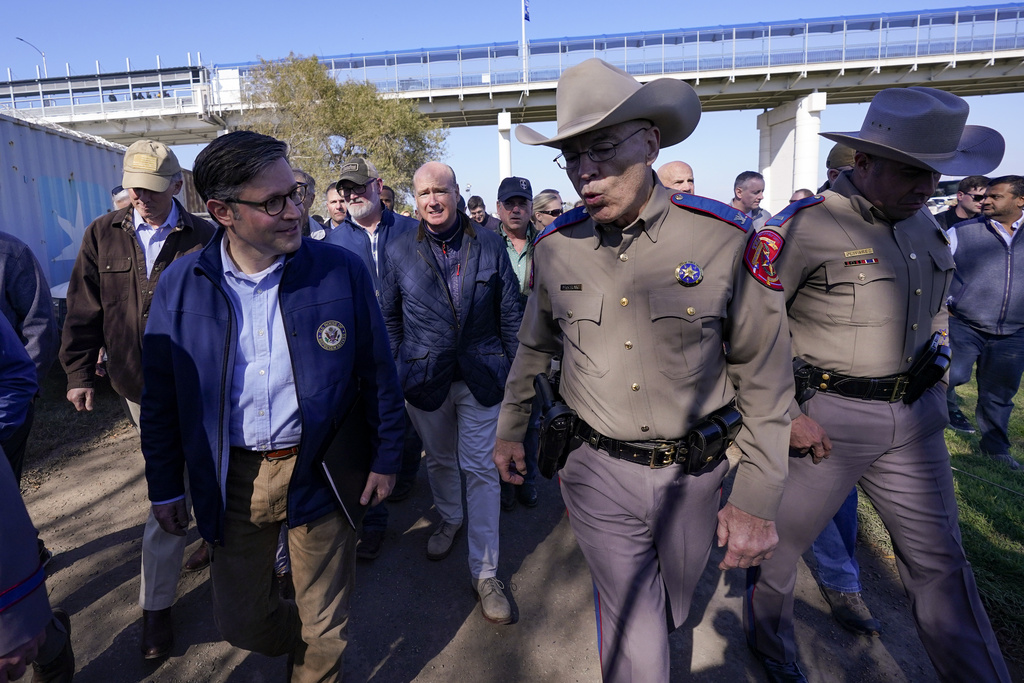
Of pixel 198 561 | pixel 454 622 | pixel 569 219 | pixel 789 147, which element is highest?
pixel 789 147

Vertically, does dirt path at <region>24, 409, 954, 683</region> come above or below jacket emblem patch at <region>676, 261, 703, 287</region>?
below

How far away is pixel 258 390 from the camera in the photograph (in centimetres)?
217

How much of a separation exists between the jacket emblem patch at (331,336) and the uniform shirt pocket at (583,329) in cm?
80

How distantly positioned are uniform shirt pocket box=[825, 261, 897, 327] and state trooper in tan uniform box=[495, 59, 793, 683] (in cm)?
76

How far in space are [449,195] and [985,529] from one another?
13.1 feet

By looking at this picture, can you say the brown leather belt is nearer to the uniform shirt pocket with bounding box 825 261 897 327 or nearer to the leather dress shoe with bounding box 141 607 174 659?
the leather dress shoe with bounding box 141 607 174 659

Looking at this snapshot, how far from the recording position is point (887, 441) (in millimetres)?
2471

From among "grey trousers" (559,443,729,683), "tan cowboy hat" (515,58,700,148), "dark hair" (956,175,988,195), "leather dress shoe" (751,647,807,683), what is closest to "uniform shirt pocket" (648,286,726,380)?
"grey trousers" (559,443,729,683)

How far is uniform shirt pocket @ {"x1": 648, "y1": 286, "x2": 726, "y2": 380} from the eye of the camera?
1.92 meters

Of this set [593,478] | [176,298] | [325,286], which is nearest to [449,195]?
[325,286]

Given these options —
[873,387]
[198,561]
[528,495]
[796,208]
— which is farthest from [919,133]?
[198,561]

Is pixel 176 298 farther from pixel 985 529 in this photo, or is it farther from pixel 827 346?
pixel 985 529

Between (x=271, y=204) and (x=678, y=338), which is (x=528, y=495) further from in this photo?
(x=271, y=204)

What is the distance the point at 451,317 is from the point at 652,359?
5.68 feet
